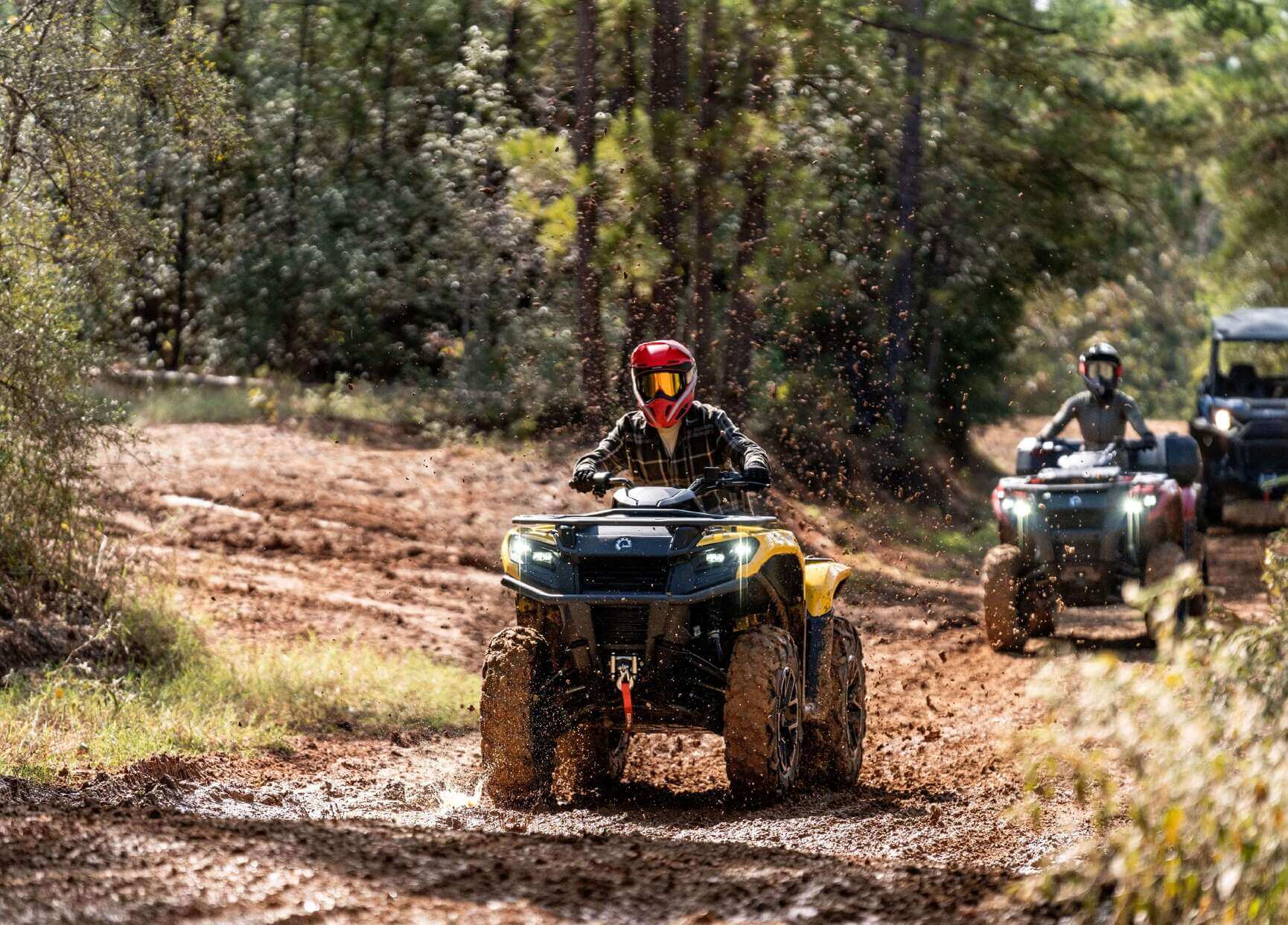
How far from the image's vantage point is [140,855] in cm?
532

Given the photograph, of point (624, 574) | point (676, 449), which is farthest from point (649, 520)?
point (676, 449)

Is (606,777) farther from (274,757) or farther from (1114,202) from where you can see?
(1114,202)

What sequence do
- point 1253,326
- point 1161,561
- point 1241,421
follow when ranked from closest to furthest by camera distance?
point 1161,561
point 1241,421
point 1253,326

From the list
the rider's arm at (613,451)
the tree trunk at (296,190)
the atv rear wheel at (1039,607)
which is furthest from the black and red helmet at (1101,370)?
the tree trunk at (296,190)

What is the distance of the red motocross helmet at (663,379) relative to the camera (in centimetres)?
801

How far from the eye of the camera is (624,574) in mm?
7301

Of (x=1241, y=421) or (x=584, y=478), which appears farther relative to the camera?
(x=1241, y=421)

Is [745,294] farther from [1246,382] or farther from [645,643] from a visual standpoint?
[645,643]

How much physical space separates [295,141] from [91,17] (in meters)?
16.5

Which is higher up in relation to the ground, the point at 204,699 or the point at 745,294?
the point at 745,294

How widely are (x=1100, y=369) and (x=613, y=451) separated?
5480 millimetres

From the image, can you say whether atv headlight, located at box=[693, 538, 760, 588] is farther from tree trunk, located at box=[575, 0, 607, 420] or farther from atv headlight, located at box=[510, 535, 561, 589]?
tree trunk, located at box=[575, 0, 607, 420]

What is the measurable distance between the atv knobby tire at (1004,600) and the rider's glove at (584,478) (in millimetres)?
5198

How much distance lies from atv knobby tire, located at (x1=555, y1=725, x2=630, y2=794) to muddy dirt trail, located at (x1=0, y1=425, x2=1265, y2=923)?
118 millimetres
